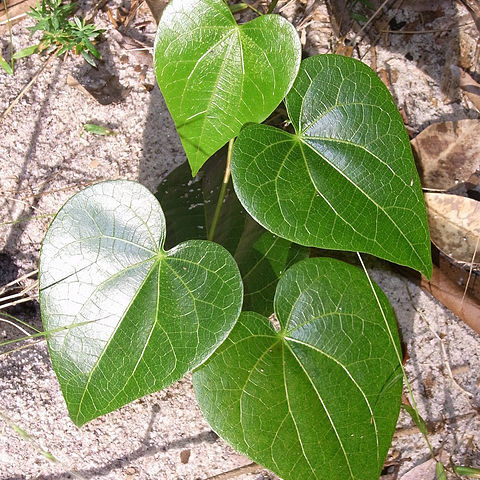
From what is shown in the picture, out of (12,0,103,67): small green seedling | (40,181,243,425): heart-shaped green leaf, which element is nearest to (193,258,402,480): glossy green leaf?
(40,181,243,425): heart-shaped green leaf

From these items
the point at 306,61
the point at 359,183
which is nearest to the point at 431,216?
the point at 359,183

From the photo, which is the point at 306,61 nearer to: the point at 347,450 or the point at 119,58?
the point at 119,58

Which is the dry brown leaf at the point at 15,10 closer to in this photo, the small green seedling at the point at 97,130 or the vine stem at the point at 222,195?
the small green seedling at the point at 97,130

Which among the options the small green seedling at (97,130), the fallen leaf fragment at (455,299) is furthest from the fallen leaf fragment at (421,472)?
the small green seedling at (97,130)

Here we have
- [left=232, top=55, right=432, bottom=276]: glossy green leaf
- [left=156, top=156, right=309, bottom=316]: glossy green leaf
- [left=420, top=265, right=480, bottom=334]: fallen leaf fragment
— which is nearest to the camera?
[left=232, top=55, right=432, bottom=276]: glossy green leaf

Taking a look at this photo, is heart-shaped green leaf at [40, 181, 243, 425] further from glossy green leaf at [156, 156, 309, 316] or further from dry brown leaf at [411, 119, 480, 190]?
dry brown leaf at [411, 119, 480, 190]

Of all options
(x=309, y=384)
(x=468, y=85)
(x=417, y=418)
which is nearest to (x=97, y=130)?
(x=309, y=384)
